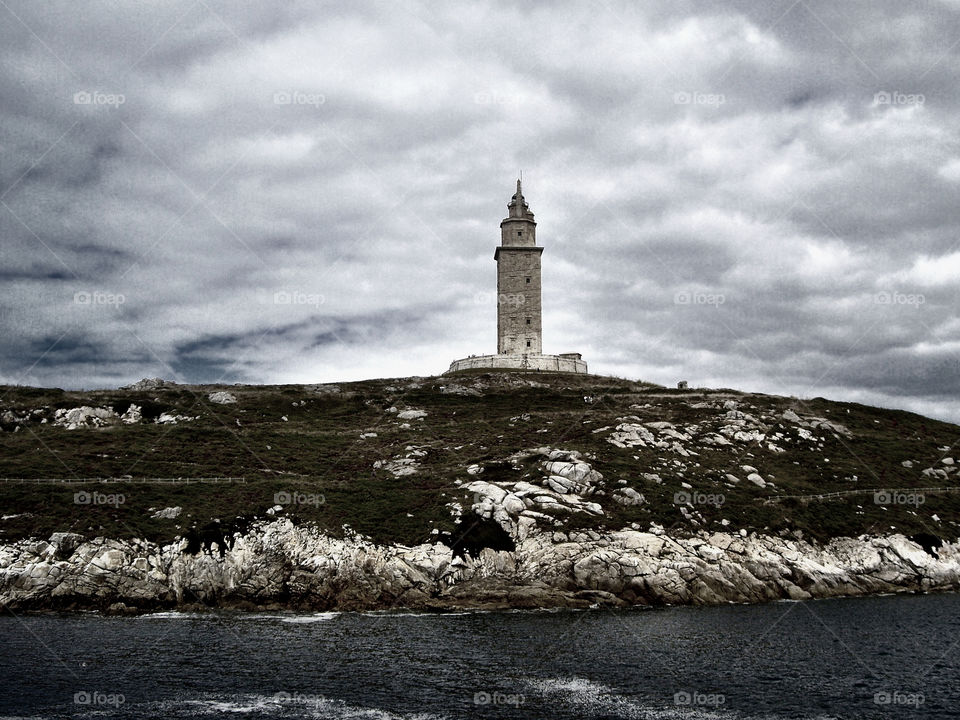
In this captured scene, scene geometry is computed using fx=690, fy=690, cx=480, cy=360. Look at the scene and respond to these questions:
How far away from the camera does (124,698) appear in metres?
28.4

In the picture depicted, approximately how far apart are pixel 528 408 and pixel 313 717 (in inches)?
2678

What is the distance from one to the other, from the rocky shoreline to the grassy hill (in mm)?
2244

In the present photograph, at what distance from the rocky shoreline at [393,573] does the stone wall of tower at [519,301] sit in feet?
236

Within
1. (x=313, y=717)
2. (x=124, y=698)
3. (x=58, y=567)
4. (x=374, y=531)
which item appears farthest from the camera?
(x=374, y=531)

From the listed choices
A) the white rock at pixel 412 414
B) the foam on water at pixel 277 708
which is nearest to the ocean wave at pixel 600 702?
the foam on water at pixel 277 708

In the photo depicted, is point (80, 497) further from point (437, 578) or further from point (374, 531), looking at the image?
point (437, 578)

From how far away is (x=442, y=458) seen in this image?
6962cm

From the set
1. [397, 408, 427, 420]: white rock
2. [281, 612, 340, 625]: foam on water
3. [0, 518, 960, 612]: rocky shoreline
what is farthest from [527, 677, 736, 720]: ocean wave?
[397, 408, 427, 420]: white rock

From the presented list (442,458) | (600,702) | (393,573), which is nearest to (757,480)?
(442,458)

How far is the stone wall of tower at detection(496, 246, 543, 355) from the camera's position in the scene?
123 m

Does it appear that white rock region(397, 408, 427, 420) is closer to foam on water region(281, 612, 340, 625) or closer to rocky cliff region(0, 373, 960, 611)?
rocky cliff region(0, 373, 960, 611)

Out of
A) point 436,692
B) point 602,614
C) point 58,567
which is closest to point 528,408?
point 602,614

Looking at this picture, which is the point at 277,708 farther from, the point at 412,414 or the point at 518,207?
the point at 518,207

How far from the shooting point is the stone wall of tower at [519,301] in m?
123
